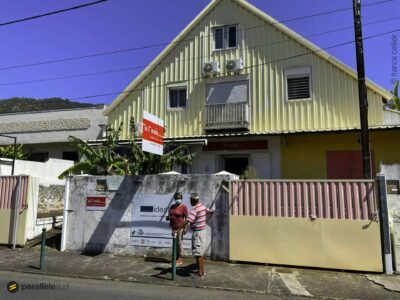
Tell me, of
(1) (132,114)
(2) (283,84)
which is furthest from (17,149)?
(2) (283,84)

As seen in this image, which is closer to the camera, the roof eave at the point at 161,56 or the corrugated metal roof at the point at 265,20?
the corrugated metal roof at the point at 265,20

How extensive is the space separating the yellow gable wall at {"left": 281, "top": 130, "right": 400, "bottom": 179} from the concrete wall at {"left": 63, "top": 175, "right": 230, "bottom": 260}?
6227mm

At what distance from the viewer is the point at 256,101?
54.9 ft

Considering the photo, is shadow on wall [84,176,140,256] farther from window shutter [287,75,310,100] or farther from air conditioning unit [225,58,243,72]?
window shutter [287,75,310,100]

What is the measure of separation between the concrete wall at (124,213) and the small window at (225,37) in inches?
377

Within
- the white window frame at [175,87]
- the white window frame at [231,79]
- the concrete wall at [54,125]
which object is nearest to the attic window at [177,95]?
the white window frame at [175,87]

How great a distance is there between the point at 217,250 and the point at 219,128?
25.9 ft

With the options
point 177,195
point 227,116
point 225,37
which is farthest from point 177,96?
point 177,195

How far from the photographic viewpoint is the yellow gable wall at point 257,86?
50.8ft

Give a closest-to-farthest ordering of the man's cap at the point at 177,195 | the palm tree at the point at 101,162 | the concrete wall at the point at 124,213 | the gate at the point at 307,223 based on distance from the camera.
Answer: the gate at the point at 307,223
the man's cap at the point at 177,195
the concrete wall at the point at 124,213
the palm tree at the point at 101,162

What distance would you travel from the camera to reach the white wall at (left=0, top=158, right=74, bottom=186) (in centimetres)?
1747

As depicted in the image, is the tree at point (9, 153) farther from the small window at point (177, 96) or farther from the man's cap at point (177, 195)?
the man's cap at point (177, 195)

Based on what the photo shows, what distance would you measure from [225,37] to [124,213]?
10.7 metres

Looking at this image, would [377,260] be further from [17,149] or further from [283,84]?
[17,149]
